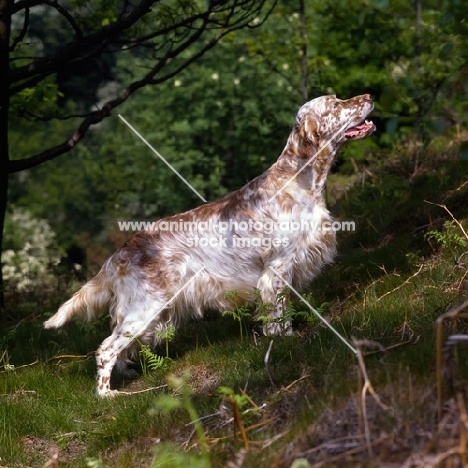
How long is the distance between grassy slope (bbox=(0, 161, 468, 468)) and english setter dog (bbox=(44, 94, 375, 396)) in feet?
1.09

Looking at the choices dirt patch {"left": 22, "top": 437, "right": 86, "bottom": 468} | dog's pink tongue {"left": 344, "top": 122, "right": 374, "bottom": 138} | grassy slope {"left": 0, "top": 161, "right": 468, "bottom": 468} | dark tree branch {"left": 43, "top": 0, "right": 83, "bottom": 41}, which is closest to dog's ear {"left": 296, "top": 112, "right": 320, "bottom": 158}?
dog's pink tongue {"left": 344, "top": 122, "right": 374, "bottom": 138}

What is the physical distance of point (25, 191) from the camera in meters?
17.2

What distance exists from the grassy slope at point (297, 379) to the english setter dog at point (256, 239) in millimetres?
332

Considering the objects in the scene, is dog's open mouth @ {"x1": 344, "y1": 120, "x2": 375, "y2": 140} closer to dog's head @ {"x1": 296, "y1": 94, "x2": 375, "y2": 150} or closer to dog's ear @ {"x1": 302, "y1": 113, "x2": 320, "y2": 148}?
dog's head @ {"x1": 296, "y1": 94, "x2": 375, "y2": 150}

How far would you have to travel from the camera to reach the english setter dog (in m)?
5.16

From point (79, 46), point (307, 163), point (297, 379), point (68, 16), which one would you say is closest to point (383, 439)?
point (297, 379)

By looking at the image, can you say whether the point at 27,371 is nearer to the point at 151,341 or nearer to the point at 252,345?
the point at 151,341

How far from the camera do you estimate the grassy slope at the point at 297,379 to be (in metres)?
2.84

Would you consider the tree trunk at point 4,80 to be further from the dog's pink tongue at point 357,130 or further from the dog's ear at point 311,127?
the dog's pink tongue at point 357,130

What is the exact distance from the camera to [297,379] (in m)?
3.67

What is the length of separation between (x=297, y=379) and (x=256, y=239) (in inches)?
72.8

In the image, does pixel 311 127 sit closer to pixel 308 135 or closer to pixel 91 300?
pixel 308 135

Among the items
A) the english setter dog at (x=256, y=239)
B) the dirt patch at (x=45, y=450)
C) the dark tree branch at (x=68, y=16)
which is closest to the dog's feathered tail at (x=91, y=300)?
the english setter dog at (x=256, y=239)

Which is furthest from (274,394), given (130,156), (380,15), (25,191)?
(25,191)
